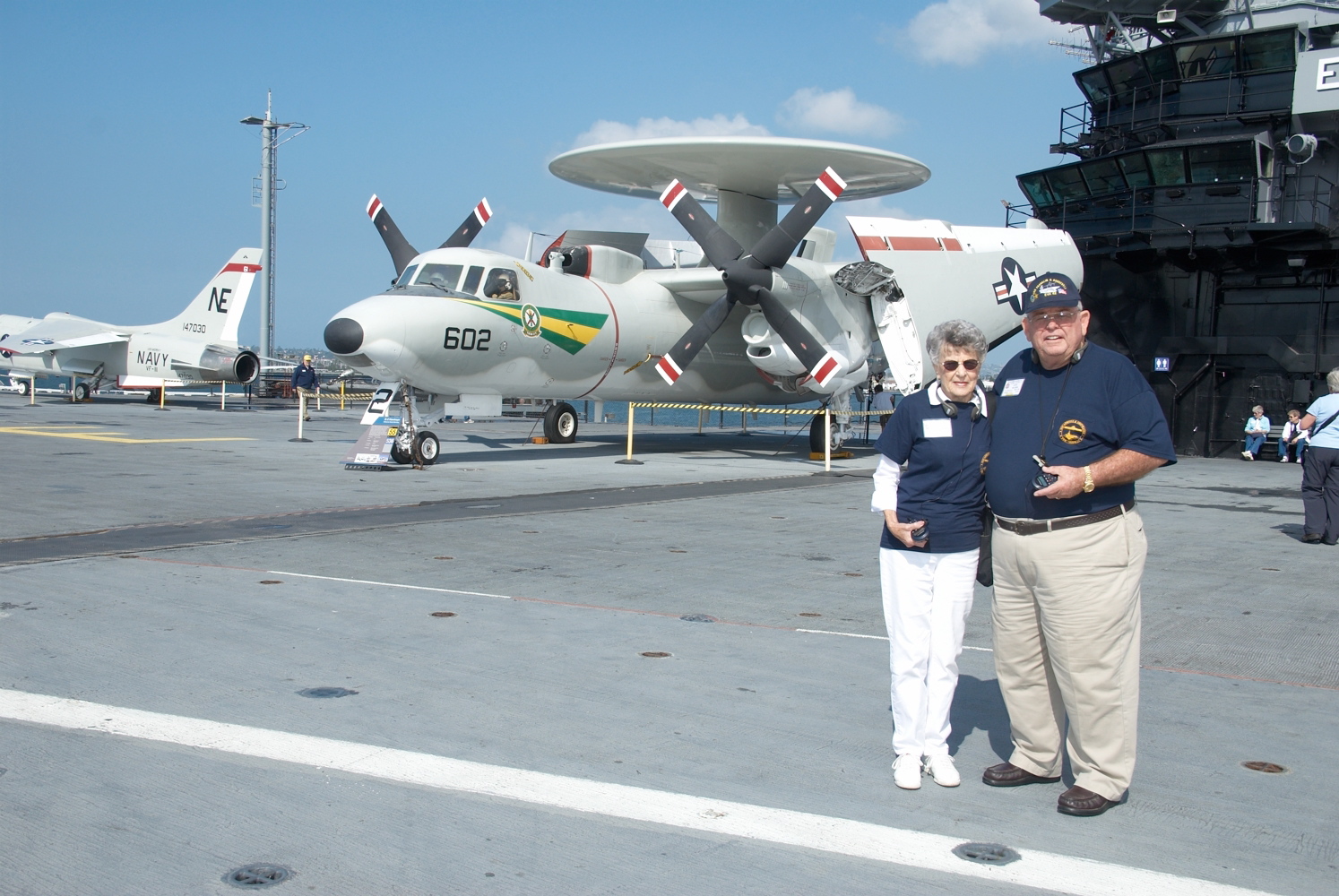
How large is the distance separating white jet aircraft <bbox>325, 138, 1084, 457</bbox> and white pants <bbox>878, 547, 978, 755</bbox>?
12.7 meters

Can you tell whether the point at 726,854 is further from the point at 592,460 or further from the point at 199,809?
the point at 592,460

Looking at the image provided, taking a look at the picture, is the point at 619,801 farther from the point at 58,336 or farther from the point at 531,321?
the point at 58,336

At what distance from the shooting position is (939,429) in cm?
Answer: 405

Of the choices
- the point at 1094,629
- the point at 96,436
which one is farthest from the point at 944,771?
the point at 96,436

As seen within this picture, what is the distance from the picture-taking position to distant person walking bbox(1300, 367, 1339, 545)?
34.9ft

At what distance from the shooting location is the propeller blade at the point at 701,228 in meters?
19.9

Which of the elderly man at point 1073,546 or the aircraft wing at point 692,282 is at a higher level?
the aircraft wing at point 692,282

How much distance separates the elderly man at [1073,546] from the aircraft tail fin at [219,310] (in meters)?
40.2

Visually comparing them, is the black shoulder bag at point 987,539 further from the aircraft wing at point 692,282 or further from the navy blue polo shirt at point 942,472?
the aircraft wing at point 692,282

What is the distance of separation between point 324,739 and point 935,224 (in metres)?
19.7

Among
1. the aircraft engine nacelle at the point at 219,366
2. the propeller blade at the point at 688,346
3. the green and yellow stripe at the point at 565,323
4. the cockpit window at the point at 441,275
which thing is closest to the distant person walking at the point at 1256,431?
the propeller blade at the point at 688,346

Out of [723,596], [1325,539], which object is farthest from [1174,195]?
[723,596]

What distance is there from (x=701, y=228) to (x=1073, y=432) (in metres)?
16.8

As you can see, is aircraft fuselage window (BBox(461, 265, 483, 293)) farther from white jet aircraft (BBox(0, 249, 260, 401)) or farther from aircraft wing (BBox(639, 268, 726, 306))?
white jet aircraft (BBox(0, 249, 260, 401))
